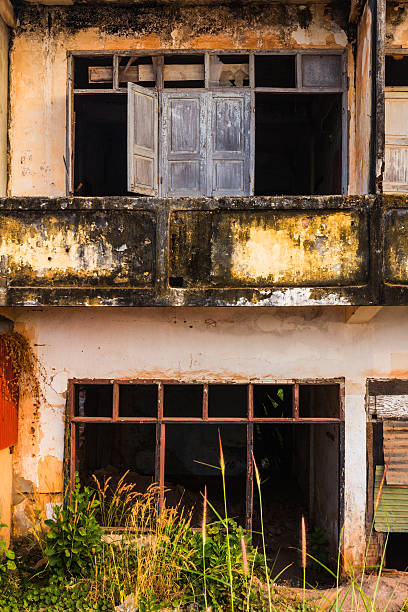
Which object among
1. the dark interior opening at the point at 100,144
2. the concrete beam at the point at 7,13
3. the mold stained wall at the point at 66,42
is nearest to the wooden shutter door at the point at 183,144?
the mold stained wall at the point at 66,42

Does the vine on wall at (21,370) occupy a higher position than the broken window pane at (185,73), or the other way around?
the broken window pane at (185,73)

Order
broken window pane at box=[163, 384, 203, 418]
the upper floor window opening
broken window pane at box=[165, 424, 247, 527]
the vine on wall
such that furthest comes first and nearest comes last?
1. broken window pane at box=[163, 384, 203, 418]
2. broken window pane at box=[165, 424, 247, 527]
3. the upper floor window opening
4. the vine on wall

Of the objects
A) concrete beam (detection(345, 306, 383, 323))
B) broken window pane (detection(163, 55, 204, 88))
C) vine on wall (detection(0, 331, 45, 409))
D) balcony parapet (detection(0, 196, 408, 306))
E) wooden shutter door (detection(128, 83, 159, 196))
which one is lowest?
vine on wall (detection(0, 331, 45, 409))

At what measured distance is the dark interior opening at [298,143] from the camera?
22.9ft

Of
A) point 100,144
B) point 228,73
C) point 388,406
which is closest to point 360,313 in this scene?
point 388,406

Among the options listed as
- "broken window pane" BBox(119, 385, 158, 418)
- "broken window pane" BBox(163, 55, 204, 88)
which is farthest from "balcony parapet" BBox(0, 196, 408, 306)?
"broken window pane" BBox(119, 385, 158, 418)

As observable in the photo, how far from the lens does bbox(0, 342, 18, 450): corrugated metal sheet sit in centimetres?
570

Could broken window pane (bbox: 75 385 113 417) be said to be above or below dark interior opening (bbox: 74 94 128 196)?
below

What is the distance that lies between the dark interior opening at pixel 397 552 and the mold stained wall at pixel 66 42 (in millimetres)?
6070

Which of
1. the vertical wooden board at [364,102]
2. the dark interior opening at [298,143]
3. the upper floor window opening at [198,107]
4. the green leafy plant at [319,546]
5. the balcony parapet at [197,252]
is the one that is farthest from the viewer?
the dark interior opening at [298,143]

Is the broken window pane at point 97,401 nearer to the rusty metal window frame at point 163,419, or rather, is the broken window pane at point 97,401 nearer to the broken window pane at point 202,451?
the rusty metal window frame at point 163,419

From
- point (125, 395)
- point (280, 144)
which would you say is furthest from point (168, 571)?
point (280, 144)

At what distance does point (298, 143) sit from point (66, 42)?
16.8ft

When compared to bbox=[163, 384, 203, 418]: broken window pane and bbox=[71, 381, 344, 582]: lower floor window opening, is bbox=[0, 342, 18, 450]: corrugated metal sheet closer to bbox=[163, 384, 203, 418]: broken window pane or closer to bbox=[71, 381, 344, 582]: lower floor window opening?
bbox=[71, 381, 344, 582]: lower floor window opening
